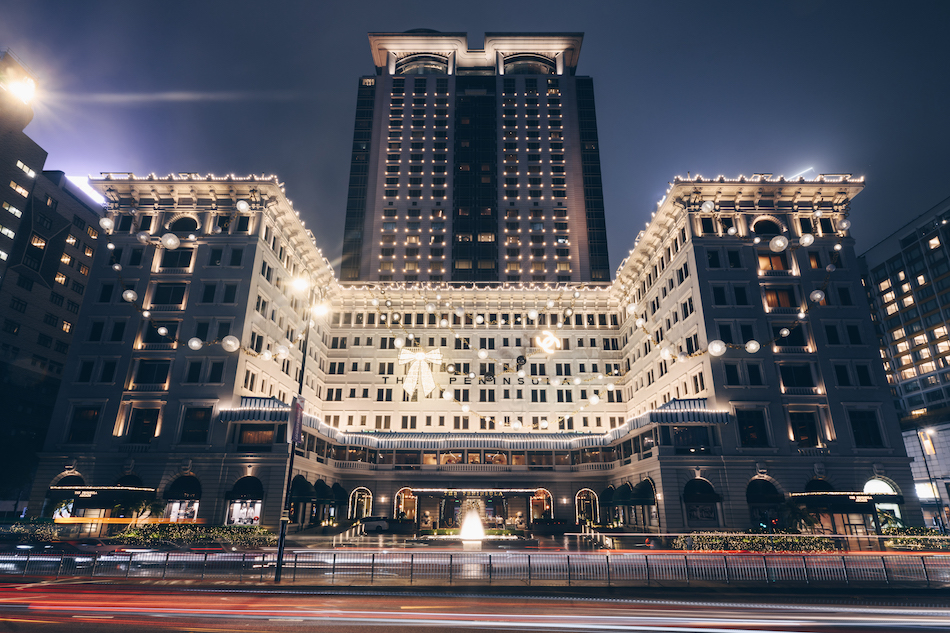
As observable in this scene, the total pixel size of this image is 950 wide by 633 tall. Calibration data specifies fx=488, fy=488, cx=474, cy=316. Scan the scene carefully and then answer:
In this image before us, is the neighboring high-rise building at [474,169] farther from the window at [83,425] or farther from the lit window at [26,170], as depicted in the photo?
the window at [83,425]

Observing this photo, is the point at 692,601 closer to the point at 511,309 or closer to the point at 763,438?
the point at 763,438

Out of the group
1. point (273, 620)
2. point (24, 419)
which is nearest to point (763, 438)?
point (273, 620)

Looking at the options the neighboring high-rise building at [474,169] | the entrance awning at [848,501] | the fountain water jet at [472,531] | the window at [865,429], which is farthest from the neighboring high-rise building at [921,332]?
the fountain water jet at [472,531]

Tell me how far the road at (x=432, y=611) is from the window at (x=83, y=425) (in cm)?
3238

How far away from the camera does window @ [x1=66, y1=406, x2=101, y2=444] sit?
4431 centimetres

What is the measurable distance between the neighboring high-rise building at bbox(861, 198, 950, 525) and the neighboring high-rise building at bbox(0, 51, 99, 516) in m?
→ 126

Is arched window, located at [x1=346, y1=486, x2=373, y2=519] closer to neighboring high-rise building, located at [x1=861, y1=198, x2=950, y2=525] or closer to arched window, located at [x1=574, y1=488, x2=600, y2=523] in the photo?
arched window, located at [x1=574, y1=488, x2=600, y2=523]

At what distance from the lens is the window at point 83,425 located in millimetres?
44312

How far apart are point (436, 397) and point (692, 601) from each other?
56952mm

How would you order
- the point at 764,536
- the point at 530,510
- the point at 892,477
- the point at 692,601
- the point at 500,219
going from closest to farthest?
the point at 692,601 → the point at 764,536 → the point at 892,477 → the point at 530,510 → the point at 500,219

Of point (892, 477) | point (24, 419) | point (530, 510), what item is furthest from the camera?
point (24, 419)

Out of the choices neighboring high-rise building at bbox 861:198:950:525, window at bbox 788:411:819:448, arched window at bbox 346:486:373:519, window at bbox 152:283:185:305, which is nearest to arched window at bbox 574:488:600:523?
window at bbox 788:411:819:448

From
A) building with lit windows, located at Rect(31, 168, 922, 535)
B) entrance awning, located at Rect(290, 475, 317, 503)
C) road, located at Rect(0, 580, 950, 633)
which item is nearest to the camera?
road, located at Rect(0, 580, 950, 633)

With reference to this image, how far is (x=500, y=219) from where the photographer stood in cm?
10169
